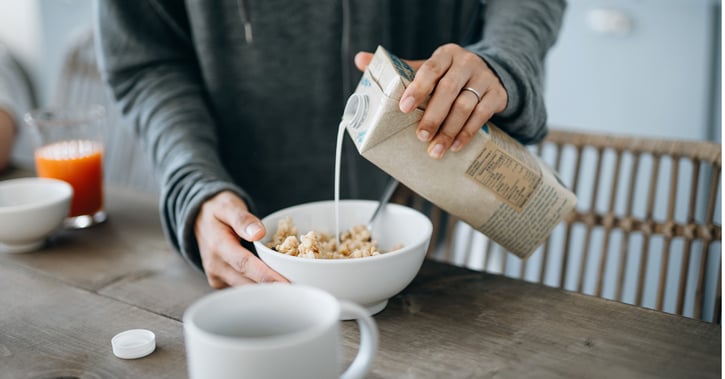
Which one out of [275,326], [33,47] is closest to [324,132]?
[275,326]

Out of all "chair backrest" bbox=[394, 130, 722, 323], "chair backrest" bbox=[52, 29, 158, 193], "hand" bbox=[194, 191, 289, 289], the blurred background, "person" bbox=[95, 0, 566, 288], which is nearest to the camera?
"hand" bbox=[194, 191, 289, 289]

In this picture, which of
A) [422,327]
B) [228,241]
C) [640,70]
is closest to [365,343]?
[422,327]

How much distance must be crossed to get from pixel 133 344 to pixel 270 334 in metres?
0.24

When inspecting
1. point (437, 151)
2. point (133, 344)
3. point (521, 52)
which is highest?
point (521, 52)

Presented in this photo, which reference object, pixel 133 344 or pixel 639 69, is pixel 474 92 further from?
pixel 639 69

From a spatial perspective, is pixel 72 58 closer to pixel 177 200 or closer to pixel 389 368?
pixel 177 200

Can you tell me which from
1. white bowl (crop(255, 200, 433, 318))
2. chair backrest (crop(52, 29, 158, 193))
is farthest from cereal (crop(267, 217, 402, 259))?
chair backrest (crop(52, 29, 158, 193))

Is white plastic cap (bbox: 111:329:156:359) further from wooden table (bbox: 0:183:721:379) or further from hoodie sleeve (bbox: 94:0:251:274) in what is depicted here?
hoodie sleeve (bbox: 94:0:251:274)

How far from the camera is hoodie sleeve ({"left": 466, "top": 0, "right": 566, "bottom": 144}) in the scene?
86 centimetres

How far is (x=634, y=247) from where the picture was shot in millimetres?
1863

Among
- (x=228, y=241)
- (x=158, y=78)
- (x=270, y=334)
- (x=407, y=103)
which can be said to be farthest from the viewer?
(x=158, y=78)

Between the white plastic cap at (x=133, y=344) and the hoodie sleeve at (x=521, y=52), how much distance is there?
18.8 inches

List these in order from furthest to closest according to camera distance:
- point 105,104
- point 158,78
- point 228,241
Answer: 1. point 105,104
2. point 158,78
3. point 228,241

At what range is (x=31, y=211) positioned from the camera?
3.33 ft
